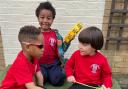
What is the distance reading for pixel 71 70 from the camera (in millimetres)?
2883

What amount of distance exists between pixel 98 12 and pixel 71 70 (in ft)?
3.53

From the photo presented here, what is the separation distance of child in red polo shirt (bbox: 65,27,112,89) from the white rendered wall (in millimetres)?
907

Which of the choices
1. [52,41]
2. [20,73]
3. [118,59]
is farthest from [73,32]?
[20,73]

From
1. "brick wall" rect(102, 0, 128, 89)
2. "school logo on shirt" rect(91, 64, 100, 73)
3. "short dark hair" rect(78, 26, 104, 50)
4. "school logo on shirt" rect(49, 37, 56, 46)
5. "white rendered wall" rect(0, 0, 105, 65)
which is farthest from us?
"brick wall" rect(102, 0, 128, 89)

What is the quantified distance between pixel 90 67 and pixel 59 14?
1.09m

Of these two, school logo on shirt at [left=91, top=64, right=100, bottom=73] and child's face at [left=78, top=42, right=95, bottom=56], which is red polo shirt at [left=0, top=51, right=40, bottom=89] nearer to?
child's face at [left=78, top=42, right=95, bottom=56]

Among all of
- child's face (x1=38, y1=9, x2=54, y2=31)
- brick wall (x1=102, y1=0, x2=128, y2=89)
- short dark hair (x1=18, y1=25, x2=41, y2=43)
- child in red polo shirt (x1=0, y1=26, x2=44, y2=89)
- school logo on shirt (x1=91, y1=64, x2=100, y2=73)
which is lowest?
brick wall (x1=102, y1=0, x2=128, y2=89)

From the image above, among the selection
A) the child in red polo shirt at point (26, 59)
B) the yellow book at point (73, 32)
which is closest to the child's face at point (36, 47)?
the child in red polo shirt at point (26, 59)

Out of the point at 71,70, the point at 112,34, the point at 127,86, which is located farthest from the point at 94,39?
the point at 127,86

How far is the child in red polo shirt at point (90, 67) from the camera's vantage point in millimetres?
2678

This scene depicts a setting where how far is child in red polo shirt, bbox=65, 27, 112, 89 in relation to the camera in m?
2.68

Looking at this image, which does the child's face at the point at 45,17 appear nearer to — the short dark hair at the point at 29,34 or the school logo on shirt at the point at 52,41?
the school logo on shirt at the point at 52,41

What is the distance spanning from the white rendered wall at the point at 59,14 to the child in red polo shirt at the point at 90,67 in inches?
35.7

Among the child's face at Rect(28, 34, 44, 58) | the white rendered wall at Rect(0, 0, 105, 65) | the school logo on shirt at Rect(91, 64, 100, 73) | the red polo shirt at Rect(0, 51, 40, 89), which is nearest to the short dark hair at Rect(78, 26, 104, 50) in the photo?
the school logo on shirt at Rect(91, 64, 100, 73)
